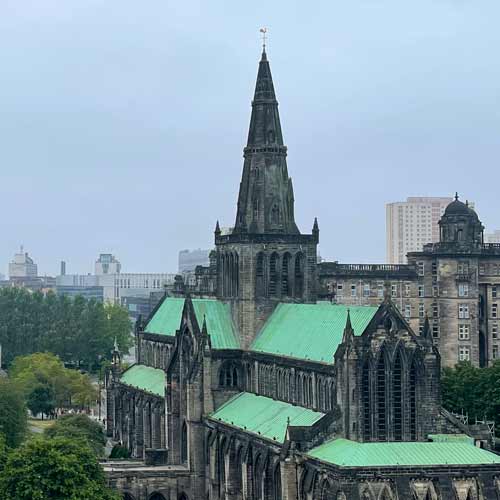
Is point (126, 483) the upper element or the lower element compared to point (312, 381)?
lower

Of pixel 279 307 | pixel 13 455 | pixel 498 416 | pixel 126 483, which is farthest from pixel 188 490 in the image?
pixel 498 416

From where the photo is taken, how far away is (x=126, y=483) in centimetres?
12462

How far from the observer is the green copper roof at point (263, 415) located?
363ft

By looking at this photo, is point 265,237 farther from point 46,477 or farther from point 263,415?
point 46,477

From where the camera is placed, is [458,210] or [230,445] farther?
[458,210]

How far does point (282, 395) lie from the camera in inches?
4724

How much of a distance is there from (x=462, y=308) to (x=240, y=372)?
73.7 m

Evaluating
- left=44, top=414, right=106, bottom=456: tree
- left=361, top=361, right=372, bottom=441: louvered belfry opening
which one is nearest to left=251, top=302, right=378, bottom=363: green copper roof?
left=361, top=361, right=372, bottom=441: louvered belfry opening

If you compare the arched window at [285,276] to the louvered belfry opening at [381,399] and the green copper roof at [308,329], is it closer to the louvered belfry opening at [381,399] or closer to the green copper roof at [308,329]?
the green copper roof at [308,329]

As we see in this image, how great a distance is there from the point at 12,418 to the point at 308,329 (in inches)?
1586

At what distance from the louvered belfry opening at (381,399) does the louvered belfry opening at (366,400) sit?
2.73 feet

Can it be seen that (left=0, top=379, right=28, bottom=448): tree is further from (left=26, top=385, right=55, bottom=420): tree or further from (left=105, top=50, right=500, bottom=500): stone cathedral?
(left=26, top=385, right=55, bottom=420): tree

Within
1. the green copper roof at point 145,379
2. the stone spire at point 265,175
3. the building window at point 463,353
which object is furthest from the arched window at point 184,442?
the building window at point 463,353

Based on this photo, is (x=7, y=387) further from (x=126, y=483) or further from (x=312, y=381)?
(x=312, y=381)
